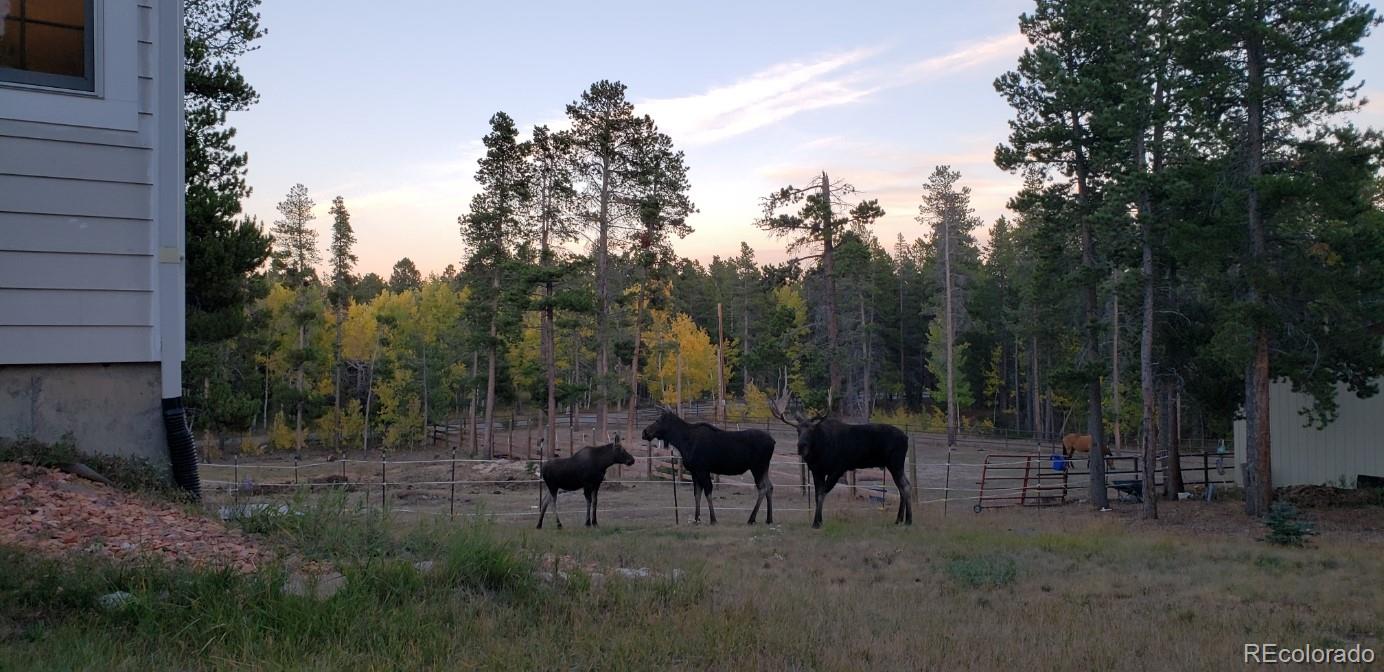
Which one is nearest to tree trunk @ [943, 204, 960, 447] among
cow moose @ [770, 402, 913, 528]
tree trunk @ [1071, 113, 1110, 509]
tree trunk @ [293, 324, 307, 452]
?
tree trunk @ [1071, 113, 1110, 509]

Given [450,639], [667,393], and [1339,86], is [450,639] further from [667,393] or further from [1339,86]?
[667,393]

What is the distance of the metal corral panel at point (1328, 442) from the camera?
2152 centimetres

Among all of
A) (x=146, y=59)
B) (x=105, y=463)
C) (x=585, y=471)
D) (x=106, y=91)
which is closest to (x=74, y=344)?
(x=105, y=463)

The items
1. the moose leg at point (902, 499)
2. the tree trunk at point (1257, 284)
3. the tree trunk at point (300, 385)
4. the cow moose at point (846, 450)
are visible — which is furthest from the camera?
the tree trunk at point (300, 385)

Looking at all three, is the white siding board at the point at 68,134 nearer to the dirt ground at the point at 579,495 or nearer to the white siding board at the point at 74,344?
the white siding board at the point at 74,344

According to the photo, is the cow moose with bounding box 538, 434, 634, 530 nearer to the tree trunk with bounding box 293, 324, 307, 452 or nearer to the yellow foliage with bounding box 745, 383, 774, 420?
the tree trunk with bounding box 293, 324, 307, 452

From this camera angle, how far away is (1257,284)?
59.2 feet

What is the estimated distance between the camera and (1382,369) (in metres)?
18.3

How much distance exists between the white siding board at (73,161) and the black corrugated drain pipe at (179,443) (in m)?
2.11

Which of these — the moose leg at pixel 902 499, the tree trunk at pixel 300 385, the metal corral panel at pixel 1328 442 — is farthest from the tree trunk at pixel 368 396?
the metal corral panel at pixel 1328 442

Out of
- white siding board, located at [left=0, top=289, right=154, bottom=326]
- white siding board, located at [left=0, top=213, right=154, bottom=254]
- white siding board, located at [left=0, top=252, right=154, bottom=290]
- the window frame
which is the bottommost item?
white siding board, located at [left=0, top=289, right=154, bottom=326]

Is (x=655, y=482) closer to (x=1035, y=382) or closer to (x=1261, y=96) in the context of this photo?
(x=1261, y=96)

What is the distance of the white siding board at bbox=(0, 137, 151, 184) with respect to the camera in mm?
7543

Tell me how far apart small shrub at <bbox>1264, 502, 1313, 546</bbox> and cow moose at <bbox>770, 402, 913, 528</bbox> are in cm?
556
